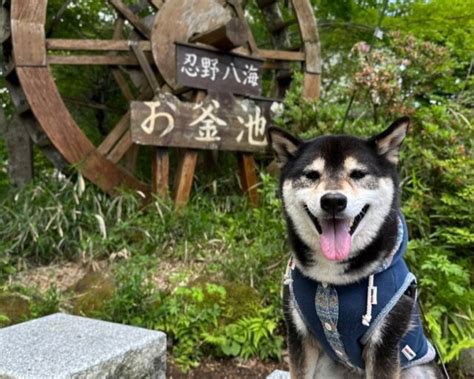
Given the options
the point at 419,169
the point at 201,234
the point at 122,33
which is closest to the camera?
the point at 419,169

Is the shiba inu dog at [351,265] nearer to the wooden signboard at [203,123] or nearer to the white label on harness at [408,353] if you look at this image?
the white label on harness at [408,353]

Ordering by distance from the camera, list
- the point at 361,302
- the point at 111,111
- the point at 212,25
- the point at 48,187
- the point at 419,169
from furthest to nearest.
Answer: the point at 111,111
the point at 212,25
the point at 48,187
the point at 419,169
the point at 361,302

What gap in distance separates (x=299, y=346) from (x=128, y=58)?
4.40 meters

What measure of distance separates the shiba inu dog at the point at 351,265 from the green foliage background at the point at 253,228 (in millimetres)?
1395

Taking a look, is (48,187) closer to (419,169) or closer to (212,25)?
(212,25)

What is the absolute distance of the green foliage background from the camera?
3.28 m

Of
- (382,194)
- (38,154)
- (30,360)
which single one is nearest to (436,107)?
(382,194)

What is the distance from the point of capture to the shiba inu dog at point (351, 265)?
5.58 feet

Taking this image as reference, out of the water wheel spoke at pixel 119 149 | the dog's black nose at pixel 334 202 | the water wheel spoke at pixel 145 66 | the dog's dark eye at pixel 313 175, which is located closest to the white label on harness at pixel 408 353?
the dog's black nose at pixel 334 202

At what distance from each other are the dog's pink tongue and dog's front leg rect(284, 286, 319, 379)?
0.34 m

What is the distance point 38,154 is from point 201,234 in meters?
3.79

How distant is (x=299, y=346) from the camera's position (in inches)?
74.7

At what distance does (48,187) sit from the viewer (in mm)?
4695

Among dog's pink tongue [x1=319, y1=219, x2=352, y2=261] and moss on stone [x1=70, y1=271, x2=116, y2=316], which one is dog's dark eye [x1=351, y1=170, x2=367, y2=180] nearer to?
dog's pink tongue [x1=319, y1=219, x2=352, y2=261]
